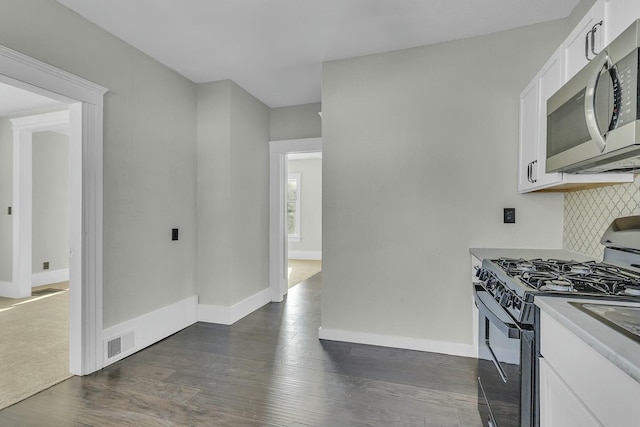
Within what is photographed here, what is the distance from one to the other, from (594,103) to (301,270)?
19.1ft

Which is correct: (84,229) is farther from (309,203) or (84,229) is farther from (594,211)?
(309,203)

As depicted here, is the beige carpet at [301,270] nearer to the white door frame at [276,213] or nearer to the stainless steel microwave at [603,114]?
the white door frame at [276,213]

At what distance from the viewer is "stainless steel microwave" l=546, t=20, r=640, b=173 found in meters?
1.05

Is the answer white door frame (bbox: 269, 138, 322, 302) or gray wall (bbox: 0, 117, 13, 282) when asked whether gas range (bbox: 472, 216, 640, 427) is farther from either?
gray wall (bbox: 0, 117, 13, 282)

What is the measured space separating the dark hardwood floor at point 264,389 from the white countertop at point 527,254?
2.94 ft

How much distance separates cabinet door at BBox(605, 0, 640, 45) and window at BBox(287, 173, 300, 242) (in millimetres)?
7283

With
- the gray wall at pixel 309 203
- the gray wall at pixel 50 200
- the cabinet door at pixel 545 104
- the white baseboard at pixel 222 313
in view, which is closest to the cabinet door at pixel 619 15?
the cabinet door at pixel 545 104

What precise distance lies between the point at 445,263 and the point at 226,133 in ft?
8.33

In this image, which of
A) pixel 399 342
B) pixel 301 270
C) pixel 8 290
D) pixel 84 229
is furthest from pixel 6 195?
pixel 399 342

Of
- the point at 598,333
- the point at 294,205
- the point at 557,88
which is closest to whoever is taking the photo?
the point at 598,333

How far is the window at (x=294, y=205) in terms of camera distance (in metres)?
8.41

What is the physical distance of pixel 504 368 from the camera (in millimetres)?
1348

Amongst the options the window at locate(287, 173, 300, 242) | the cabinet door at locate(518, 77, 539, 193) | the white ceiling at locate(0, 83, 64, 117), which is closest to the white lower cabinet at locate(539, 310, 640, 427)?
the cabinet door at locate(518, 77, 539, 193)

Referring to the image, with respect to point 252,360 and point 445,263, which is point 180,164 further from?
point 445,263
